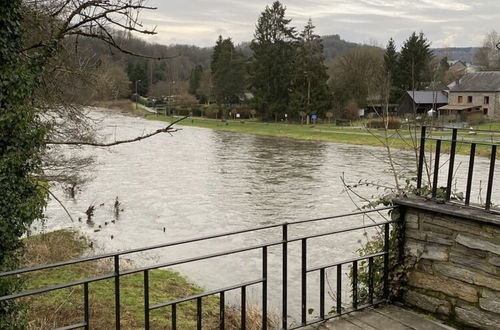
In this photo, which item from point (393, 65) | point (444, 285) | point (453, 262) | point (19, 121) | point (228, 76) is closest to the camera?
point (453, 262)

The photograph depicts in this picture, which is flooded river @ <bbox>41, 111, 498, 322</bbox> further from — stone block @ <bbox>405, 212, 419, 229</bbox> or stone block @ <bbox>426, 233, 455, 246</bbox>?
stone block @ <bbox>426, 233, 455, 246</bbox>

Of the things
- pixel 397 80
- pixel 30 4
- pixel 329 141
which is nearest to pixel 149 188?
pixel 30 4

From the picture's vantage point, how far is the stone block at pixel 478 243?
422cm

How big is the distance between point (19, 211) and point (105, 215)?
999 cm

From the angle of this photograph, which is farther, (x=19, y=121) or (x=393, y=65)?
(x=393, y=65)

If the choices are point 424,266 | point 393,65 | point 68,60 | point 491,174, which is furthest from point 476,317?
point 393,65

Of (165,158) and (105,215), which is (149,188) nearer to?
(105,215)

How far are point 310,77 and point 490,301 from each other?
48578mm

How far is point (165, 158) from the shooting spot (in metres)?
31.1

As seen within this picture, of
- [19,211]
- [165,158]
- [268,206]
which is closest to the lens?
[19,211]

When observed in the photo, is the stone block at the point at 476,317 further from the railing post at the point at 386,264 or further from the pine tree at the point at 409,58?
the pine tree at the point at 409,58

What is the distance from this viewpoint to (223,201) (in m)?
18.7

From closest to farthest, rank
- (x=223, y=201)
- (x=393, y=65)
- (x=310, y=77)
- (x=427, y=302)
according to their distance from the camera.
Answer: (x=427, y=302), (x=223, y=201), (x=310, y=77), (x=393, y=65)

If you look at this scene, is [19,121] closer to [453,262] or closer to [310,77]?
[453,262]
